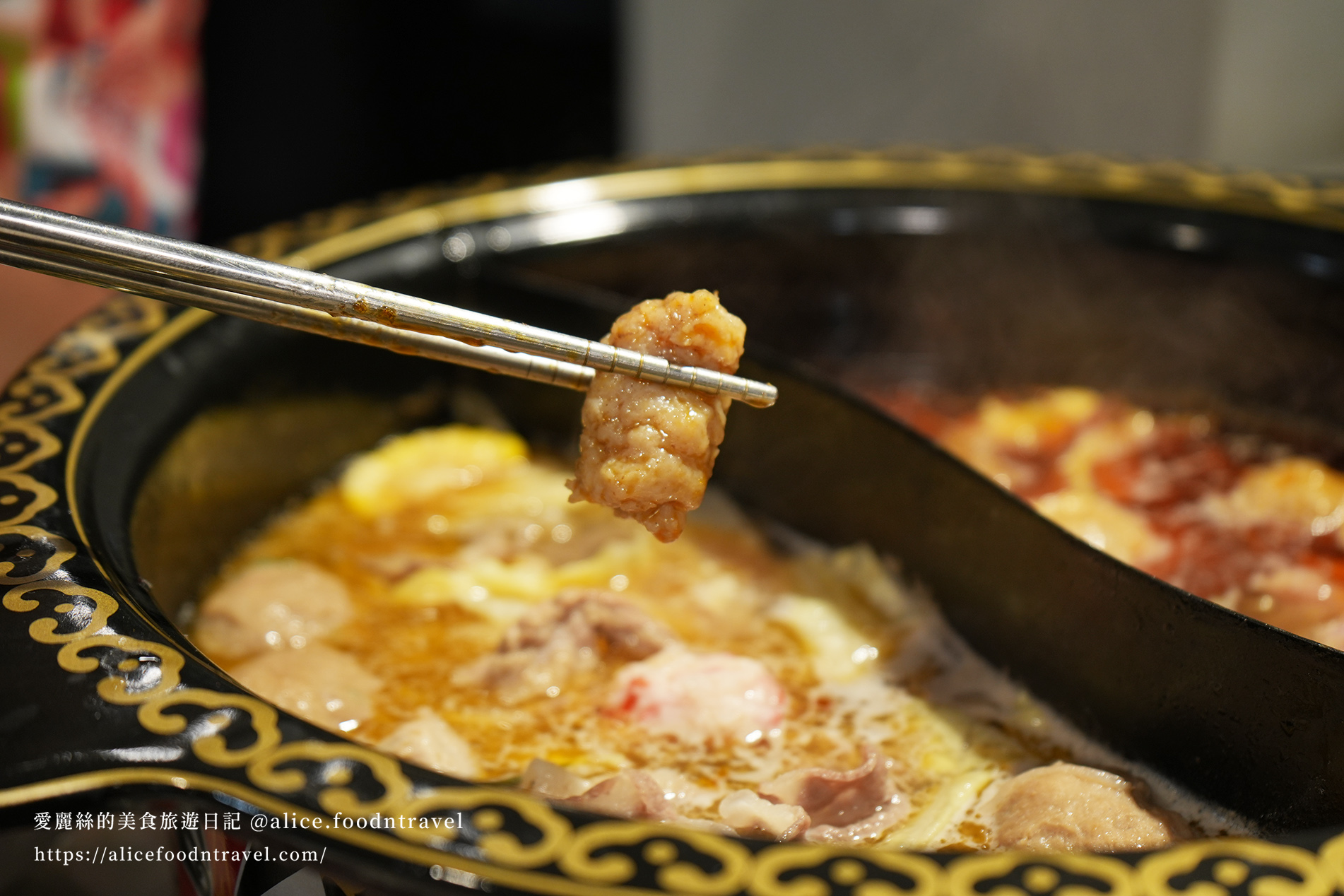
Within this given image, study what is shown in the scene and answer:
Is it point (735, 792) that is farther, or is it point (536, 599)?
point (536, 599)

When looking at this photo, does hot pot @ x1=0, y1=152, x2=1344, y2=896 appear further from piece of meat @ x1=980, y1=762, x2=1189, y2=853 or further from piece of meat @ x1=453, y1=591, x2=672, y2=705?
piece of meat @ x1=453, y1=591, x2=672, y2=705

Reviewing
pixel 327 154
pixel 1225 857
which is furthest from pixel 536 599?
pixel 327 154

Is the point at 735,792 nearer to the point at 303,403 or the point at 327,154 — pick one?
the point at 303,403

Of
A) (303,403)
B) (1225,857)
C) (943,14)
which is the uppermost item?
(943,14)

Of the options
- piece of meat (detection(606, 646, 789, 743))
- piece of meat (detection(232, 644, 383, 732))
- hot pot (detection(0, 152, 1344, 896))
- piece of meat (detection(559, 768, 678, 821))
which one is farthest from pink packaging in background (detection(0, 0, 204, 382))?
piece of meat (detection(559, 768, 678, 821))

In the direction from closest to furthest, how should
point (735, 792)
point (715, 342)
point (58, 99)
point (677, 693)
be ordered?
point (715, 342) < point (735, 792) < point (677, 693) < point (58, 99)

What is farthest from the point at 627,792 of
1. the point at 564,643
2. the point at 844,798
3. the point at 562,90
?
the point at 562,90

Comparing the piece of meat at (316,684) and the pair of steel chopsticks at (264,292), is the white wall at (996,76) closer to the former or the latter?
the pair of steel chopsticks at (264,292)
